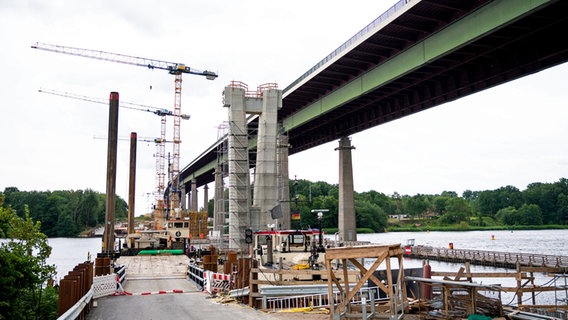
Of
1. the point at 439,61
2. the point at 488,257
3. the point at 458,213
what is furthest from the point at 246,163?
the point at 458,213

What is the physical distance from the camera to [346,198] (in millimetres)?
71250

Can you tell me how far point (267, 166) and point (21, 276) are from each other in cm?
3700

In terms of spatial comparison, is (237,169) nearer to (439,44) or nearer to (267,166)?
(267,166)

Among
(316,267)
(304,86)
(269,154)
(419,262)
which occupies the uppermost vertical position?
(304,86)

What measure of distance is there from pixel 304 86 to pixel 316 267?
129 ft

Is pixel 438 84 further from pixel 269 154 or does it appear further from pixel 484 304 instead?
pixel 484 304

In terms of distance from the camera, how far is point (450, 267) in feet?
202

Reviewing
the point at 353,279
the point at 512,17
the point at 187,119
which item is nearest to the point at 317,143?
the point at 512,17

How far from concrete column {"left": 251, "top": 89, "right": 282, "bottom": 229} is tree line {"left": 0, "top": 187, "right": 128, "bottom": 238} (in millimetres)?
121576

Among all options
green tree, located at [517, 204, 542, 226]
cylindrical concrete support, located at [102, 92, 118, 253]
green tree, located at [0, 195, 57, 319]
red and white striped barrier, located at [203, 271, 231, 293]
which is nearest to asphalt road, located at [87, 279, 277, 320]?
red and white striped barrier, located at [203, 271, 231, 293]

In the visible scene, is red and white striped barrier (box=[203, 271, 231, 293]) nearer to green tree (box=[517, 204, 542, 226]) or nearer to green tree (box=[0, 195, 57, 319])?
green tree (box=[0, 195, 57, 319])

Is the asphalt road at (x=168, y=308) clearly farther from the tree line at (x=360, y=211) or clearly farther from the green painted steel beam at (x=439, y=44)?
the tree line at (x=360, y=211)

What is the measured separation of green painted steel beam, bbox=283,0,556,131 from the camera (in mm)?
29953

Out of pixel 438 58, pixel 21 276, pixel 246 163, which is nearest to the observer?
pixel 21 276
